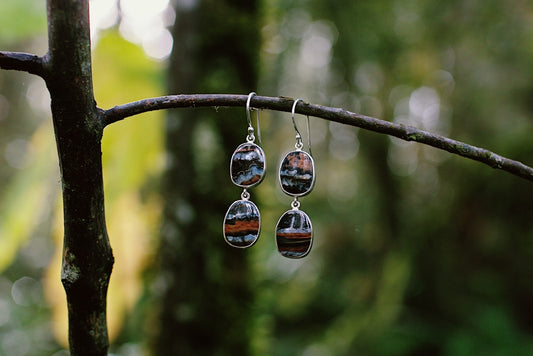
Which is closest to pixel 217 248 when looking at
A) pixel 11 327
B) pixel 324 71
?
pixel 324 71

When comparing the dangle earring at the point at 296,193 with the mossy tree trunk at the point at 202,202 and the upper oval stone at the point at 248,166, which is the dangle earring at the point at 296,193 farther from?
the mossy tree trunk at the point at 202,202

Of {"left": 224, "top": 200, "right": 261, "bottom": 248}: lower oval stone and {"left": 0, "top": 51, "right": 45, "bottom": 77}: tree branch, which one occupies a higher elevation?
{"left": 0, "top": 51, "right": 45, "bottom": 77}: tree branch

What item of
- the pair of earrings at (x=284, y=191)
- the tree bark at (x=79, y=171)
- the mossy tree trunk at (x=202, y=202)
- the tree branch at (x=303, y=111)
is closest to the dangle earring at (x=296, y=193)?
the pair of earrings at (x=284, y=191)

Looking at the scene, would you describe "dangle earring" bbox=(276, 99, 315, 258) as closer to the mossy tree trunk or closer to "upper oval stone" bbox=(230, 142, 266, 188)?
"upper oval stone" bbox=(230, 142, 266, 188)

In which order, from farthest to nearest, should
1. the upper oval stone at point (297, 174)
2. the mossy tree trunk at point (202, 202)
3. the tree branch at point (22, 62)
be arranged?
the mossy tree trunk at point (202, 202) → the upper oval stone at point (297, 174) → the tree branch at point (22, 62)

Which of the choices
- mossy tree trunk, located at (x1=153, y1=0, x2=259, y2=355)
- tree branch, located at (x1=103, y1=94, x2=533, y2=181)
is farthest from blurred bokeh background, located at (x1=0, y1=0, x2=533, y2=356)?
tree branch, located at (x1=103, y1=94, x2=533, y2=181)

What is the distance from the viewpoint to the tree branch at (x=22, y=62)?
46cm

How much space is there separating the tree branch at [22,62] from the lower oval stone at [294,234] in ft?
1.29

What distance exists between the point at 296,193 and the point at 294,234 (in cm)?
7

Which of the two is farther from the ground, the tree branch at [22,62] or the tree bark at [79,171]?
the tree branch at [22,62]

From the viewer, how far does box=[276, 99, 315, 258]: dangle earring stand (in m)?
0.69

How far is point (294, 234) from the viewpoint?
0.71 m

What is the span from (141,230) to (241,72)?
2.21 ft

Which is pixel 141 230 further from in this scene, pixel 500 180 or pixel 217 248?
pixel 500 180
